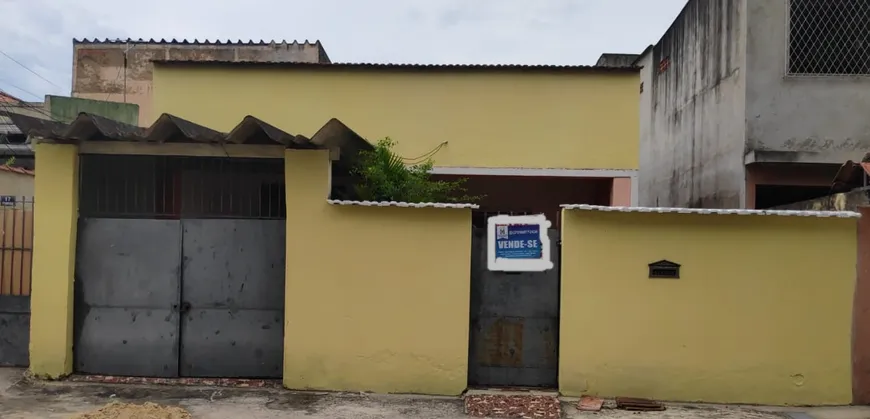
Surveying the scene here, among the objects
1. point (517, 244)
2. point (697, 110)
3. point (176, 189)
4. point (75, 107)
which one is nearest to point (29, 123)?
point (176, 189)

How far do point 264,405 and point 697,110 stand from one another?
1003 centimetres

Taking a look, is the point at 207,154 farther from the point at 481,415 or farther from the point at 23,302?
the point at 481,415

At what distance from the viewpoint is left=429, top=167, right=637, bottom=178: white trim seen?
32.3 ft

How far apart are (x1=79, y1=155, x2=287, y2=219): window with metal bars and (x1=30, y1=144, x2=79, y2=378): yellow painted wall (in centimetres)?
24

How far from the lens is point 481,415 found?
5.54 metres

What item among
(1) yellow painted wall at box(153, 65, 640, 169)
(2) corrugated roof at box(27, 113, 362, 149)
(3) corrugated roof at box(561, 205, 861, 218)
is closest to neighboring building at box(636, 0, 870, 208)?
(1) yellow painted wall at box(153, 65, 640, 169)

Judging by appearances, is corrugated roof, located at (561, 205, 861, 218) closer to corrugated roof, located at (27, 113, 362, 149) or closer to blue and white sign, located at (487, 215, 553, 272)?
blue and white sign, located at (487, 215, 553, 272)

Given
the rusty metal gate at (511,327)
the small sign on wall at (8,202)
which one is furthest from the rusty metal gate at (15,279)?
the rusty metal gate at (511,327)

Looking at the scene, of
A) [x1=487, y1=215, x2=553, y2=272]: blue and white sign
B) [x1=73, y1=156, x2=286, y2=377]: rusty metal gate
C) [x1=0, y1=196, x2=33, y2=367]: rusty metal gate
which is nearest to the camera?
[x1=487, y1=215, x2=553, y2=272]: blue and white sign

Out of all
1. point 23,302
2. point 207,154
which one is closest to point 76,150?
point 207,154

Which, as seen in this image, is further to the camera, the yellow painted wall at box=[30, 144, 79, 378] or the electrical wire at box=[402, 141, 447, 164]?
the electrical wire at box=[402, 141, 447, 164]

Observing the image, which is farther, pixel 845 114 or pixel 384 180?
pixel 845 114

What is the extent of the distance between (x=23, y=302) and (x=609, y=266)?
20.7ft

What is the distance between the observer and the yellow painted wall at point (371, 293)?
6.12 metres
